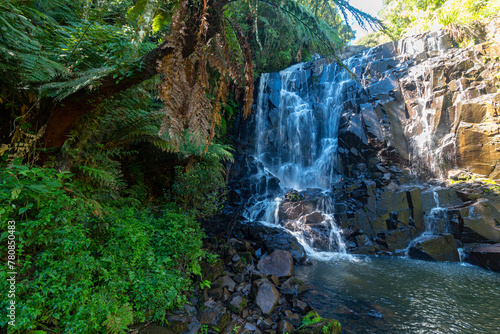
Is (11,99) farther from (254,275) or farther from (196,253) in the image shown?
(254,275)

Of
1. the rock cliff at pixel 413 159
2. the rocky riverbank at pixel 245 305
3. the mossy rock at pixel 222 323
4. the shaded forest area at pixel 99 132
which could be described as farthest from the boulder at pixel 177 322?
the rock cliff at pixel 413 159

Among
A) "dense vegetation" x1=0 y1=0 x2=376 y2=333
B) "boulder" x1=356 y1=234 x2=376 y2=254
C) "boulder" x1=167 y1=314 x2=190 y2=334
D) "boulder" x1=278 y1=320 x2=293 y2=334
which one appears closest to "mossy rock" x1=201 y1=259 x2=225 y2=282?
"dense vegetation" x1=0 y1=0 x2=376 y2=333

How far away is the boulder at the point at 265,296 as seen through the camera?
3.92 metres

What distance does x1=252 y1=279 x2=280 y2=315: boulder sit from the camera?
3916 mm

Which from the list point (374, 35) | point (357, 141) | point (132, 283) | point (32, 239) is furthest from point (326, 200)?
point (374, 35)

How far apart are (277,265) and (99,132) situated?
4.45 m

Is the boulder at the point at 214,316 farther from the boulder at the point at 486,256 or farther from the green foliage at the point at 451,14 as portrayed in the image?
the green foliage at the point at 451,14

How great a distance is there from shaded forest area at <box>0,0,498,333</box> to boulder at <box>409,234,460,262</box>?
7398mm

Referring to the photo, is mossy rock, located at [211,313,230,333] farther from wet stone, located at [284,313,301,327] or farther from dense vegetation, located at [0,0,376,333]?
wet stone, located at [284,313,301,327]

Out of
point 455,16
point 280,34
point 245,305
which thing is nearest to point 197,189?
point 245,305

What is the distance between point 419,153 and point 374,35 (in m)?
19.4

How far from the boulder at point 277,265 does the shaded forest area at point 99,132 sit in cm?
171

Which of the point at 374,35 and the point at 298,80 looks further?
the point at 374,35

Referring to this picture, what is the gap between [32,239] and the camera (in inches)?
91.1
